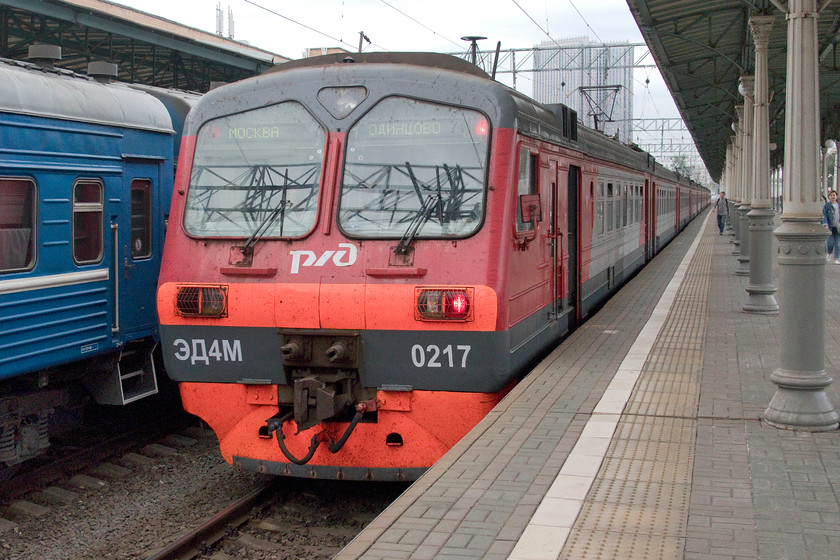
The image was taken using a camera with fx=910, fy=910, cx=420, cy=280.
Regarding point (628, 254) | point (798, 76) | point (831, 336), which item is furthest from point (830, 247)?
point (798, 76)

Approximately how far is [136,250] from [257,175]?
2.63 meters

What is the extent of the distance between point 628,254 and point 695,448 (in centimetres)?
1110

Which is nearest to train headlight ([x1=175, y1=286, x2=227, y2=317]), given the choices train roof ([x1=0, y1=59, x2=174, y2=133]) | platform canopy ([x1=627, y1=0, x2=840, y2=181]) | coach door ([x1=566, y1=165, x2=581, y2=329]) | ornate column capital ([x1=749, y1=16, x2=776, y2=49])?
train roof ([x1=0, y1=59, x2=174, y2=133])

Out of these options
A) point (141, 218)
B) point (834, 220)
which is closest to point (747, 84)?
point (834, 220)

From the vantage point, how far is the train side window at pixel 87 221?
26.2 feet

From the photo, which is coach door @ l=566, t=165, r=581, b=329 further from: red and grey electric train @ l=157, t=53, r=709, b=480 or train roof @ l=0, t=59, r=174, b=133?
train roof @ l=0, t=59, r=174, b=133

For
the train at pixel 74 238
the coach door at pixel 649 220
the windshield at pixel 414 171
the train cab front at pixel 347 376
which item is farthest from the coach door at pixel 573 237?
the coach door at pixel 649 220

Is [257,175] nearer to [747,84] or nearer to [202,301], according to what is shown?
[202,301]

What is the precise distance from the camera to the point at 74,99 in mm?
8000

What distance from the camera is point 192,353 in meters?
6.81

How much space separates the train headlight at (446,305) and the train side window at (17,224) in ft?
11.0

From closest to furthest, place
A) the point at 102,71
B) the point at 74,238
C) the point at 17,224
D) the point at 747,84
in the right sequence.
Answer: the point at 17,224, the point at 74,238, the point at 102,71, the point at 747,84

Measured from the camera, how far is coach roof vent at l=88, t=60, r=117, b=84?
8820mm

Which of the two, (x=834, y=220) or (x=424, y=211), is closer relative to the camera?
(x=424, y=211)
